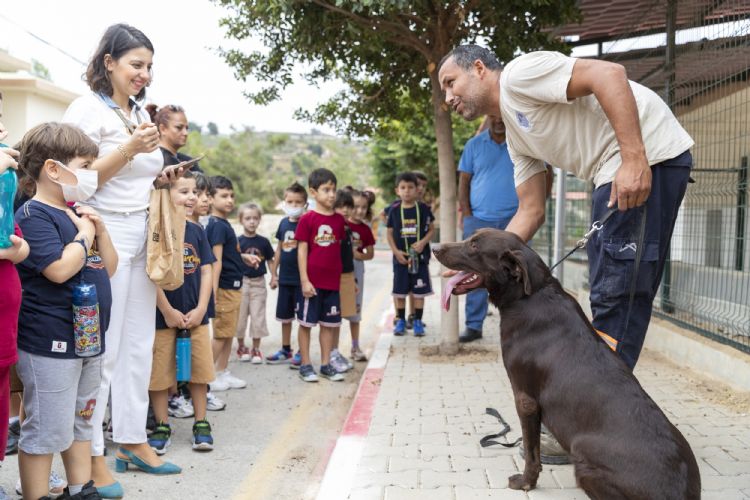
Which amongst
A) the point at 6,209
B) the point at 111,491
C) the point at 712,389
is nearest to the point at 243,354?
the point at 111,491

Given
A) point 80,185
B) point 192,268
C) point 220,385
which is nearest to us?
point 80,185

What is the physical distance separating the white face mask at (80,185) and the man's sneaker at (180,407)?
2.45 meters

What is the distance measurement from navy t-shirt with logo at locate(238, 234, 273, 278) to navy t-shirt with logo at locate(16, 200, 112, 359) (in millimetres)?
4111

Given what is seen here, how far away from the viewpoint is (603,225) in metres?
3.35

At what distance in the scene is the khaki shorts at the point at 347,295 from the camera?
736cm

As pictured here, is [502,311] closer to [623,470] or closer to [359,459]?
[623,470]

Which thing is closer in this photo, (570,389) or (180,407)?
(570,389)

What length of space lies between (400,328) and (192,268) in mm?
4157

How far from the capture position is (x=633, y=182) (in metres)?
3.10

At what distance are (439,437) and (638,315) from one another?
5.03 feet

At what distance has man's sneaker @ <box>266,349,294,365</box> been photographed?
24.5 ft

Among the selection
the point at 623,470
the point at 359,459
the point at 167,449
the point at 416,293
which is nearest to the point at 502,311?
the point at 623,470

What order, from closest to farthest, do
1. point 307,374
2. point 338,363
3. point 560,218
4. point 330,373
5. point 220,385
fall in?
point 220,385 → point 307,374 → point 330,373 → point 338,363 → point 560,218

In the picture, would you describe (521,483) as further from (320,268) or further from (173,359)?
(320,268)
